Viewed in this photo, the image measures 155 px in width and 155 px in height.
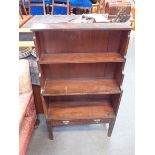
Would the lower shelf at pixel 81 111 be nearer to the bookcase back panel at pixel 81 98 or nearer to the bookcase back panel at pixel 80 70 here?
the bookcase back panel at pixel 81 98

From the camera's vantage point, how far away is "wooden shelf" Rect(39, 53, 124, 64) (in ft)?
4.80

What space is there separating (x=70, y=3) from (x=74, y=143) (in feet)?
11.6

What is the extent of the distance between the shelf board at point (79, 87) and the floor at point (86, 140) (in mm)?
580

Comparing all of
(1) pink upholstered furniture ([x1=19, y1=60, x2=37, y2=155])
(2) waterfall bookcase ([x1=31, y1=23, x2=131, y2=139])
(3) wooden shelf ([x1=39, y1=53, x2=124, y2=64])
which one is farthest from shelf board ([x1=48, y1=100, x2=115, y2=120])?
(3) wooden shelf ([x1=39, y1=53, x2=124, y2=64])

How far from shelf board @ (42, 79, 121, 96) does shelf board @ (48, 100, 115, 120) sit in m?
0.27

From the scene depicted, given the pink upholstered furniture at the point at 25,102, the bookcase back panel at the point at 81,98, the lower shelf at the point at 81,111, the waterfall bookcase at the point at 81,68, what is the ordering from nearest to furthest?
the waterfall bookcase at the point at 81,68
the pink upholstered furniture at the point at 25,102
the lower shelf at the point at 81,111
the bookcase back panel at the point at 81,98

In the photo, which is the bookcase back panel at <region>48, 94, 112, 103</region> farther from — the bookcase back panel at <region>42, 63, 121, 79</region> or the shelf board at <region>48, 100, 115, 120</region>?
the bookcase back panel at <region>42, 63, 121, 79</region>

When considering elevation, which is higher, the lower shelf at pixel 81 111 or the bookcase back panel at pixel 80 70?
the bookcase back panel at pixel 80 70

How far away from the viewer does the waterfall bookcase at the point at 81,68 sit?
1.43m

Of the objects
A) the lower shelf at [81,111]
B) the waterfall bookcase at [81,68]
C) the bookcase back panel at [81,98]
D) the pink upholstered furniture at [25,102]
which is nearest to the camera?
the waterfall bookcase at [81,68]

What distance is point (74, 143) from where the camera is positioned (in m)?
1.90

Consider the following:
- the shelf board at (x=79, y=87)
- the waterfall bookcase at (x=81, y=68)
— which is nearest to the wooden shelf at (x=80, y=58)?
the waterfall bookcase at (x=81, y=68)

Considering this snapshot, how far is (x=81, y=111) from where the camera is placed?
183 cm
